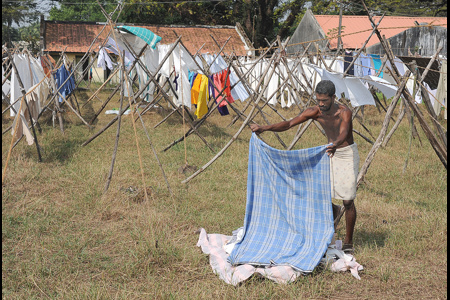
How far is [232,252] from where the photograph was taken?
3766mm

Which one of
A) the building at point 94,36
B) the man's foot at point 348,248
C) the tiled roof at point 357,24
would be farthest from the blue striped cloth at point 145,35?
the tiled roof at point 357,24

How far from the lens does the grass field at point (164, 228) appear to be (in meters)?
3.35

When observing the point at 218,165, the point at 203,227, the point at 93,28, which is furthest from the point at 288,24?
the point at 203,227

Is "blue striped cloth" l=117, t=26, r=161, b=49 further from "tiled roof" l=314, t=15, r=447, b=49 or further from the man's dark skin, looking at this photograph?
"tiled roof" l=314, t=15, r=447, b=49

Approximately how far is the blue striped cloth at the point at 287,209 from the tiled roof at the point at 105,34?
20026 mm

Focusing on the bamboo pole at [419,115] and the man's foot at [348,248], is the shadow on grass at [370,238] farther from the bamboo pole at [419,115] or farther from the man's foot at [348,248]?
the bamboo pole at [419,115]

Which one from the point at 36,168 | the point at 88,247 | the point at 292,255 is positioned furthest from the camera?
the point at 36,168

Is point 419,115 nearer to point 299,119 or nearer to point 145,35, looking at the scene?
Result: point 299,119

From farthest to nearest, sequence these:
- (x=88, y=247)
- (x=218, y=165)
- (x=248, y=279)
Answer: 1. (x=218, y=165)
2. (x=88, y=247)
3. (x=248, y=279)

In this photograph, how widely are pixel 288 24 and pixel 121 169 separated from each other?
849 inches

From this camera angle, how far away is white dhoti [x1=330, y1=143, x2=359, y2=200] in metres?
3.78

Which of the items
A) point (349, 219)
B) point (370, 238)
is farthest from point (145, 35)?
point (370, 238)

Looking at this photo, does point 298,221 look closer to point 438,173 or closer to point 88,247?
A: point 88,247

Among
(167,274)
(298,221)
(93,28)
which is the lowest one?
(167,274)
